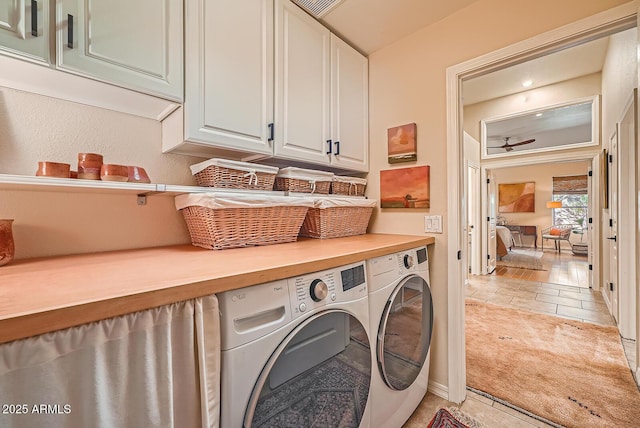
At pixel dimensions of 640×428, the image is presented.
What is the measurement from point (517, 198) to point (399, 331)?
942 centimetres

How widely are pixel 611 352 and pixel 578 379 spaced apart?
0.66m

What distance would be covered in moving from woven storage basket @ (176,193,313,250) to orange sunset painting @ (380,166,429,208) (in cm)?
75

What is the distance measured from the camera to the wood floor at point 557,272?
165 inches

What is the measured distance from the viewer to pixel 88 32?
90cm

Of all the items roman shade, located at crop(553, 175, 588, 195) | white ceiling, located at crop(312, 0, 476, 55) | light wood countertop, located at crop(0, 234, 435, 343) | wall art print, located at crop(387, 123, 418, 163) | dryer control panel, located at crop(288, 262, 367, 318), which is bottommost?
dryer control panel, located at crop(288, 262, 367, 318)

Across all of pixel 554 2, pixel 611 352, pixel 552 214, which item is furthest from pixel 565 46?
pixel 552 214

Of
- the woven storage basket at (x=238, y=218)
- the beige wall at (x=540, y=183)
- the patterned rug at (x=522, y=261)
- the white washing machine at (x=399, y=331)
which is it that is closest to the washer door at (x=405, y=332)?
the white washing machine at (x=399, y=331)

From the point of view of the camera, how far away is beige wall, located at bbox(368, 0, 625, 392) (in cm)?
139

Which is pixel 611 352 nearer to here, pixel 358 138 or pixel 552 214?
pixel 358 138

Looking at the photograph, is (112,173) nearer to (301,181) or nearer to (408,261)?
(301,181)

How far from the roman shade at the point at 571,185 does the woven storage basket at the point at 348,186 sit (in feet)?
29.8

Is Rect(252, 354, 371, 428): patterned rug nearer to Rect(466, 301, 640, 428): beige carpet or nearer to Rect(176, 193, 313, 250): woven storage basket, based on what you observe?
Rect(176, 193, 313, 250): woven storage basket

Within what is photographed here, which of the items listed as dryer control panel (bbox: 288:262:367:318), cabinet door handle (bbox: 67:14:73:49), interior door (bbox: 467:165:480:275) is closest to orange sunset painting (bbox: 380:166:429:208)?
dryer control panel (bbox: 288:262:367:318)

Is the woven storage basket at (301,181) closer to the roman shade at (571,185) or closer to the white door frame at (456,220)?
the white door frame at (456,220)
